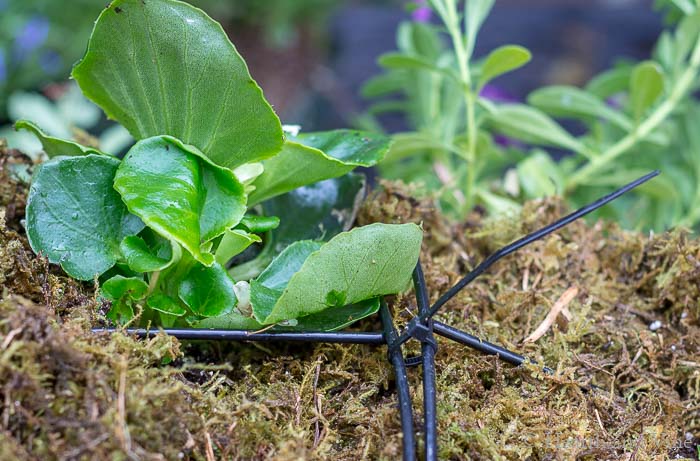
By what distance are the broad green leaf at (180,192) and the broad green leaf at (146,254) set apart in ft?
0.11

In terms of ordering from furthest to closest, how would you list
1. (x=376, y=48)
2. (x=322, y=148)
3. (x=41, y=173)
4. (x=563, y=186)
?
1. (x=376, y=48)
2. (x=563, y=186)
3. (x=322, y=148)
4. (x=41, y=173)

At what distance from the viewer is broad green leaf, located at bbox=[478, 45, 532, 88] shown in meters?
0.82

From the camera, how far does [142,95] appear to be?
2.05 feet

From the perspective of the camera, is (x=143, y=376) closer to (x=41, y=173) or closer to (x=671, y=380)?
(x=41, y=173)

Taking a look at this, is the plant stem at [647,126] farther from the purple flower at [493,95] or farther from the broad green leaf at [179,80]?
the broad green leaf at [179,80]

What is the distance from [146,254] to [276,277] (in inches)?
5.0

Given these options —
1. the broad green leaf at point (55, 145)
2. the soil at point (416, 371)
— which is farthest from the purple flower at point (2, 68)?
the broad green leaf at point (55, 145)

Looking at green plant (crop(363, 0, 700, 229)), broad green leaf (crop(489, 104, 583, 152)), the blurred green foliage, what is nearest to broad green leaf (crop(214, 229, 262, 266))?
green plant (crop(363, 0, 700, 229))

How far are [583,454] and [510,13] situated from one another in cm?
286

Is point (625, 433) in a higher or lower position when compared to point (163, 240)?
lower

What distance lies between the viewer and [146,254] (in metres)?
0.58

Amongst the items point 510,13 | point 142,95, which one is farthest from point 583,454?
point 510,13

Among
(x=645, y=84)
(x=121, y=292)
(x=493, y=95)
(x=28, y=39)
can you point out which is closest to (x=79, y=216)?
(x=121, y=292)

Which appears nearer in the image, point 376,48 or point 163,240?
point 163,240
